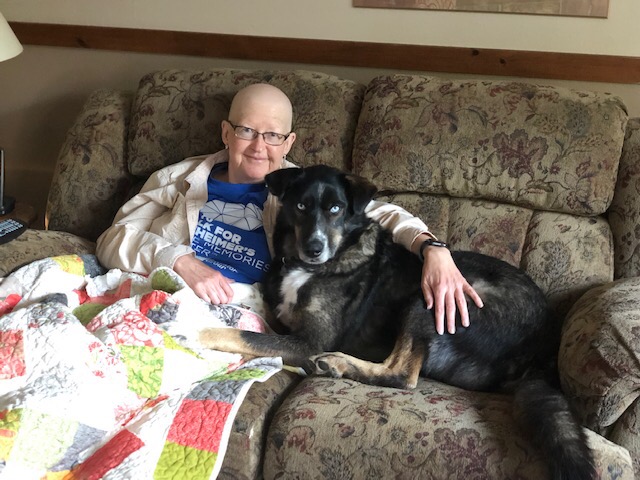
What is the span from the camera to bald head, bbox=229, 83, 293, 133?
7.61 feet

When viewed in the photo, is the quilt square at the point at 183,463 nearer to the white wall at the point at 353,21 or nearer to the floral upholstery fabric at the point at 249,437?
the floral upholstery fabric at the point at 249,437

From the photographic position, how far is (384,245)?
7.25 feet

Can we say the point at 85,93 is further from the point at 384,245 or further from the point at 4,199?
the point at 384,245

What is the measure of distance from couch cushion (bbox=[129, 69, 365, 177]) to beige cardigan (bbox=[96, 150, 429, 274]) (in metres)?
0.16

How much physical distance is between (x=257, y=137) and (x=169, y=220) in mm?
431

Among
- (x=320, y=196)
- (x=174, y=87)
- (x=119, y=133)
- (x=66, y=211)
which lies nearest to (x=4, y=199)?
(x=66, y=211)

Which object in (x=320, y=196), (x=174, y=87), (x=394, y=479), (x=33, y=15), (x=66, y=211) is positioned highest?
(x=33, y=15)

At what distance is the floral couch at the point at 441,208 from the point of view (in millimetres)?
1581

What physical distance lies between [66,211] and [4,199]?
37 centimetres

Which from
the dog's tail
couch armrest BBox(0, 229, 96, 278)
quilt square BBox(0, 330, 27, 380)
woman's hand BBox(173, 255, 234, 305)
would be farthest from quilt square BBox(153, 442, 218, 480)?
couch armrest BBox(0, 229, 96, 278)

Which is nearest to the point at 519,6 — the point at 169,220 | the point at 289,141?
the point at 289,141

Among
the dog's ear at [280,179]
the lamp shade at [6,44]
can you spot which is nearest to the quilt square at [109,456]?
the dog's ear at [280,179]

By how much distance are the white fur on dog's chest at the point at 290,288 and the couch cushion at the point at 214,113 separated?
562 millimetres

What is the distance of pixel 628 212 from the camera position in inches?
90.2
